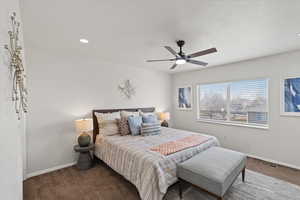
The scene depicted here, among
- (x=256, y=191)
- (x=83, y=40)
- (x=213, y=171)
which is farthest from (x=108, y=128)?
(x=256, y=191)

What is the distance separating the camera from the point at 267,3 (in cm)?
152

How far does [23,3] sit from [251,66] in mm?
4426

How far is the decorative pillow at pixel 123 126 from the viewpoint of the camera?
3152 mm

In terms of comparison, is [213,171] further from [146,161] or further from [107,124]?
[107,124]

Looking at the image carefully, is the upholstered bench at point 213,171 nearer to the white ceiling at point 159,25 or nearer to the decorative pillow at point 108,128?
the decorative pillow at point 108,128

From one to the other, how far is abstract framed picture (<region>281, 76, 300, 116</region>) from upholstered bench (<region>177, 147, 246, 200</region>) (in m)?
1.80

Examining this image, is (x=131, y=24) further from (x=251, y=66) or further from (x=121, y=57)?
(x=251, y=66)

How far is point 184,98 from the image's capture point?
518 cm

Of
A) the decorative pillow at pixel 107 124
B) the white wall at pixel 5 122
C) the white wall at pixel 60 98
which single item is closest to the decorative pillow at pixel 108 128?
the decorative pillow at pixel 107 124

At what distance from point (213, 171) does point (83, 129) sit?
247cm

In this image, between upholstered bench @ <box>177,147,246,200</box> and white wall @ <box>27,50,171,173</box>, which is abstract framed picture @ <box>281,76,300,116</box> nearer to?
upholstered bench @ <box>177,147,246,200</box>

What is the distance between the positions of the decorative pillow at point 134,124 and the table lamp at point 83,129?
0.85 m

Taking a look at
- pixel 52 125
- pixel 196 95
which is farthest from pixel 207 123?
pixel 52 125

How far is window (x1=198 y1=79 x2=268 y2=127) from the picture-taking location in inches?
137
